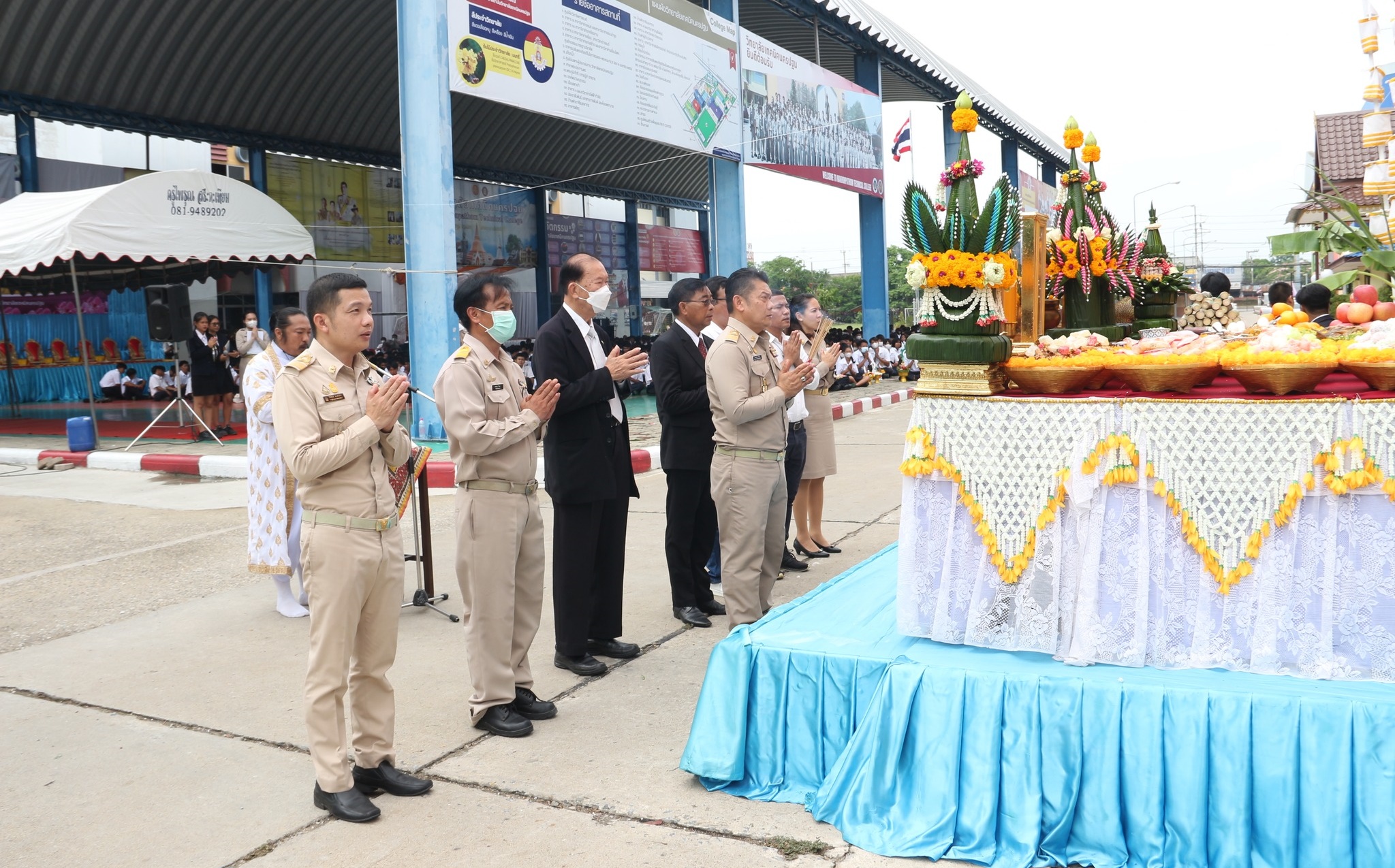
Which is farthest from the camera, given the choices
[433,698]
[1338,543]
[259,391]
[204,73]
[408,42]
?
[204,73]

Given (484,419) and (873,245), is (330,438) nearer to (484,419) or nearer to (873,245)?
(484,419)

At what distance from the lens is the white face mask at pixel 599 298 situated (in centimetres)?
444

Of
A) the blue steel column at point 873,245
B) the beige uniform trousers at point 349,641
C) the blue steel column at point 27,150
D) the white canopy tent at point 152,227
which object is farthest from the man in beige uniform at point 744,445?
the blue steel column at point 873,245

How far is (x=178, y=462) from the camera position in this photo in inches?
439

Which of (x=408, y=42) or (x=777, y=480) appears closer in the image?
(x=777, y=480)

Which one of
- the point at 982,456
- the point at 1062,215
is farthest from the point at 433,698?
the point at 1062,215

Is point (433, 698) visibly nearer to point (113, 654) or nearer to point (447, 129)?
point (113, 654)

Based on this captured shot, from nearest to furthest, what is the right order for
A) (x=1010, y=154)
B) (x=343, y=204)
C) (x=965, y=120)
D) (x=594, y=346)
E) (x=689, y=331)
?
(x=965, y=120), (x=594, y=346), (x=689, y=331), (x=343, y=204), (x=1010, y=154)

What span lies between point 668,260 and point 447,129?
61.4 ft

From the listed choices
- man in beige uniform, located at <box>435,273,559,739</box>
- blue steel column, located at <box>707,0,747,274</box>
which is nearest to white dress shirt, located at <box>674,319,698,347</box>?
man in beige uniform, located at <box>435,273,559,739</box>

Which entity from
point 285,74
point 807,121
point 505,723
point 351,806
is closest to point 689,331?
point 505,723

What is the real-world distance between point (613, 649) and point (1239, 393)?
9.17ft

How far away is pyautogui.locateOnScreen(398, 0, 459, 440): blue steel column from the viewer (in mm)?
10867

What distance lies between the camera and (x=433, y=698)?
4.35 metres
